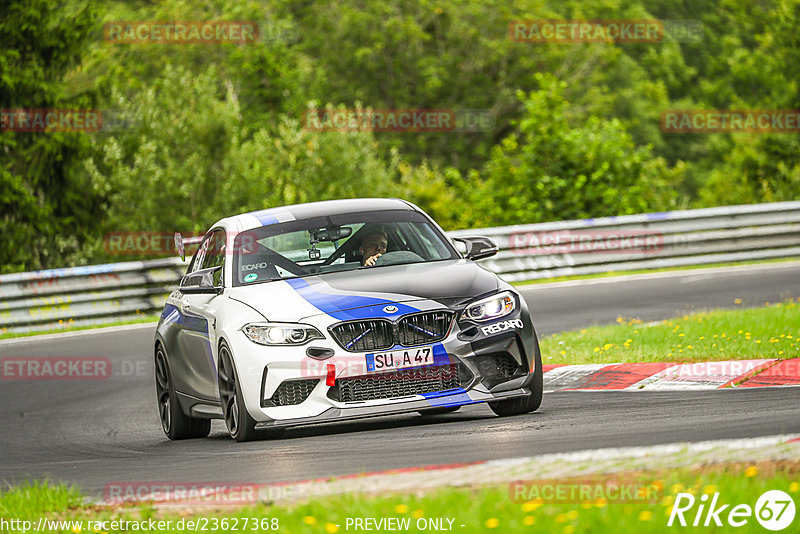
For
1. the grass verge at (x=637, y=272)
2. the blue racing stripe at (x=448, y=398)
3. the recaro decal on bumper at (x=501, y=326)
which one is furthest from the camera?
the grass verge at (x=637, y=272)

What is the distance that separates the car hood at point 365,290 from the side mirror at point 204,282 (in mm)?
209

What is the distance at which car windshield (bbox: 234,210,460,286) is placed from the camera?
30.1ft

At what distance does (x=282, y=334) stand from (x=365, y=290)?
0.62m

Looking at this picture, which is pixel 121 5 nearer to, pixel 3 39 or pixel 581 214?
pixel 3 39

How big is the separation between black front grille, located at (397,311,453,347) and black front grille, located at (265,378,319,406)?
63cm

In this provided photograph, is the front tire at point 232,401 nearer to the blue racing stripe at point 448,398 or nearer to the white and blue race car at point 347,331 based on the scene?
the white and blue race car at point 347,331

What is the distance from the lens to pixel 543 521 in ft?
15.6

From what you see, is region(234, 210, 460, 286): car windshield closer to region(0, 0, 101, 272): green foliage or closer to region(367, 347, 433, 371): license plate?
region(367, 347, 433, 371): license plate

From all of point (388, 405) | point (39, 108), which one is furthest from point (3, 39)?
point (388, 405)

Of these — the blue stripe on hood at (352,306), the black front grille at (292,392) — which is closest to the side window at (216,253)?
the blue stripe on hood at (352,306)

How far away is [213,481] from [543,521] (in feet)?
7.91

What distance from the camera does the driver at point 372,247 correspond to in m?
9.28

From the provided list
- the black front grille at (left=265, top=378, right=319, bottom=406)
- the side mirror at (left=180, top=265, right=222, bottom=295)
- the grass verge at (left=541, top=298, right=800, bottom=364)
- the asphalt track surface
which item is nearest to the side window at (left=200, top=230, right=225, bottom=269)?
the side mirror at (left=180, top=265, right=222, bottom=295)

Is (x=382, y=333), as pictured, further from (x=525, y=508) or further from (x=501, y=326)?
(x=525, y=508)
